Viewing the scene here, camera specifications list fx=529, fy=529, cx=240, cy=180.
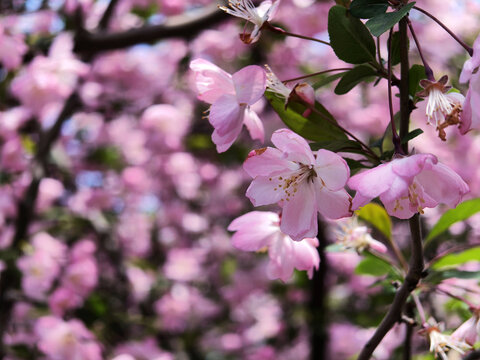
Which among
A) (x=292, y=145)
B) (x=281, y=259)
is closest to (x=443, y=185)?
(x=292, y=145)

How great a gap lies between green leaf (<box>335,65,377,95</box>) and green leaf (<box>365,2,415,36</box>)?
0.07 metres

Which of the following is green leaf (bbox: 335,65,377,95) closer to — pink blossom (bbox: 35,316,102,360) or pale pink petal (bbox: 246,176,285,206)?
pale pink petal (bbox: 246,176,285,206)

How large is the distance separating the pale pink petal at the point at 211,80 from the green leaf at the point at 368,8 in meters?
0.15

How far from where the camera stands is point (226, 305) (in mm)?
3248

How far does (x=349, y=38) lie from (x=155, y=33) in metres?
1.37

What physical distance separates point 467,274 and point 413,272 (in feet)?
0.67

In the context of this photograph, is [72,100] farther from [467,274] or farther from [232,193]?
[467,274]

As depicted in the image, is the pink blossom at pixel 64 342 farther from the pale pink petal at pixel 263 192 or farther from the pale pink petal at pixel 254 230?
the pale pink petal at pixel 263 192

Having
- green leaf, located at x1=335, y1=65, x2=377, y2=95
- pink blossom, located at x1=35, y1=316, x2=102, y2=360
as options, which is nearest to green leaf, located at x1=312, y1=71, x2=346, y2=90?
green leaf, located at x1=335, y1=65, x2=377, y2=95

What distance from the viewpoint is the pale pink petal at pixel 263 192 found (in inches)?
22.4

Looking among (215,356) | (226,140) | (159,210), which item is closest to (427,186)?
(226,140)

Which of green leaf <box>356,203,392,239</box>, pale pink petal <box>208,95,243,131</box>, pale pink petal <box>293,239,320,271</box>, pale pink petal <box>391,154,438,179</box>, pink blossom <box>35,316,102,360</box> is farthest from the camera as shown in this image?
pink blossom <box>35,316,102,360</box>

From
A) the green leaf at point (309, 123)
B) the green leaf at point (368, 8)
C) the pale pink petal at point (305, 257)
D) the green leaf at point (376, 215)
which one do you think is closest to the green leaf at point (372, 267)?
the green leaf at point (376, 215)

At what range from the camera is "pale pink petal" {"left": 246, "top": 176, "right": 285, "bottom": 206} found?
569 mm
